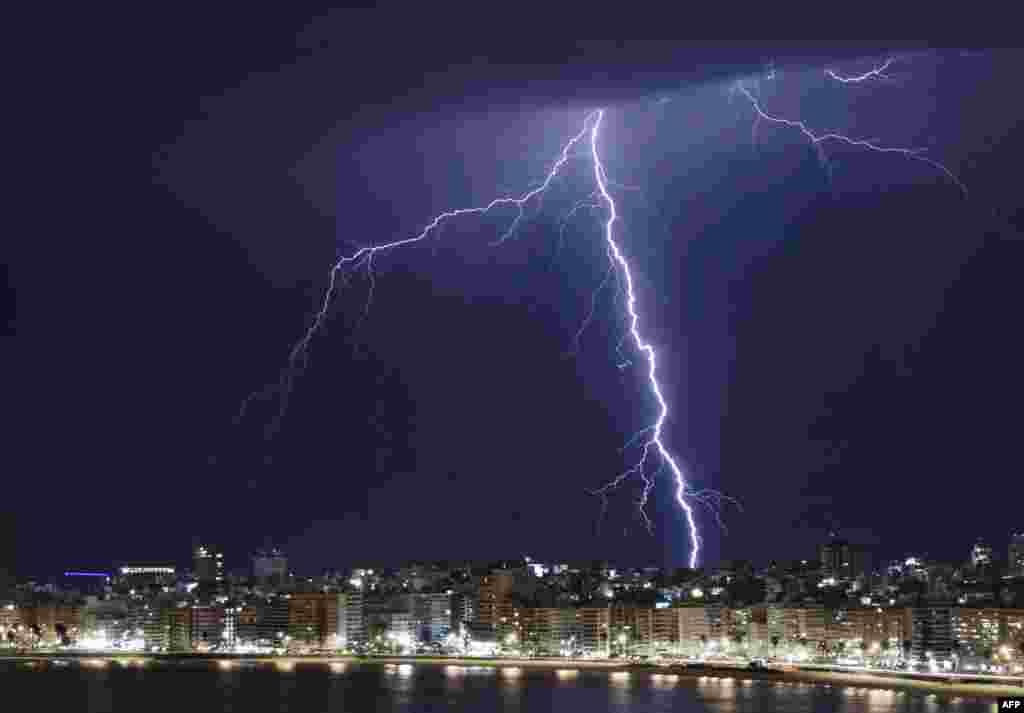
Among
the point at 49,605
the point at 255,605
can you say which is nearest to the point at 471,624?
the point at 255,605

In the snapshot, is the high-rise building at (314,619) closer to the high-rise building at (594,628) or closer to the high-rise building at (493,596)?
the high-rise building at (493,596)

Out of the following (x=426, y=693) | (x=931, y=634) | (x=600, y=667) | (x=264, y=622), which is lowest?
(x=426, y=693)

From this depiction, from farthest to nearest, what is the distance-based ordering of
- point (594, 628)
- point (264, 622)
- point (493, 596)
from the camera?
point (264, 622), point (493, 596), point (594, 628)

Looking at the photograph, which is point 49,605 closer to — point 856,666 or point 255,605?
point 255,605

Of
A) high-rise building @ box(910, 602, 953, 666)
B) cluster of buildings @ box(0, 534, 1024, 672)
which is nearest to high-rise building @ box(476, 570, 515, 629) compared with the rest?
cluster of buildings @ box(0, 534, 1024, 672)

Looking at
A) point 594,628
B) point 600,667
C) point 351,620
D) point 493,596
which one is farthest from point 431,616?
point 600,667

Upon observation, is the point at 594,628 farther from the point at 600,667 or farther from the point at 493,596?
the point at 600,667
